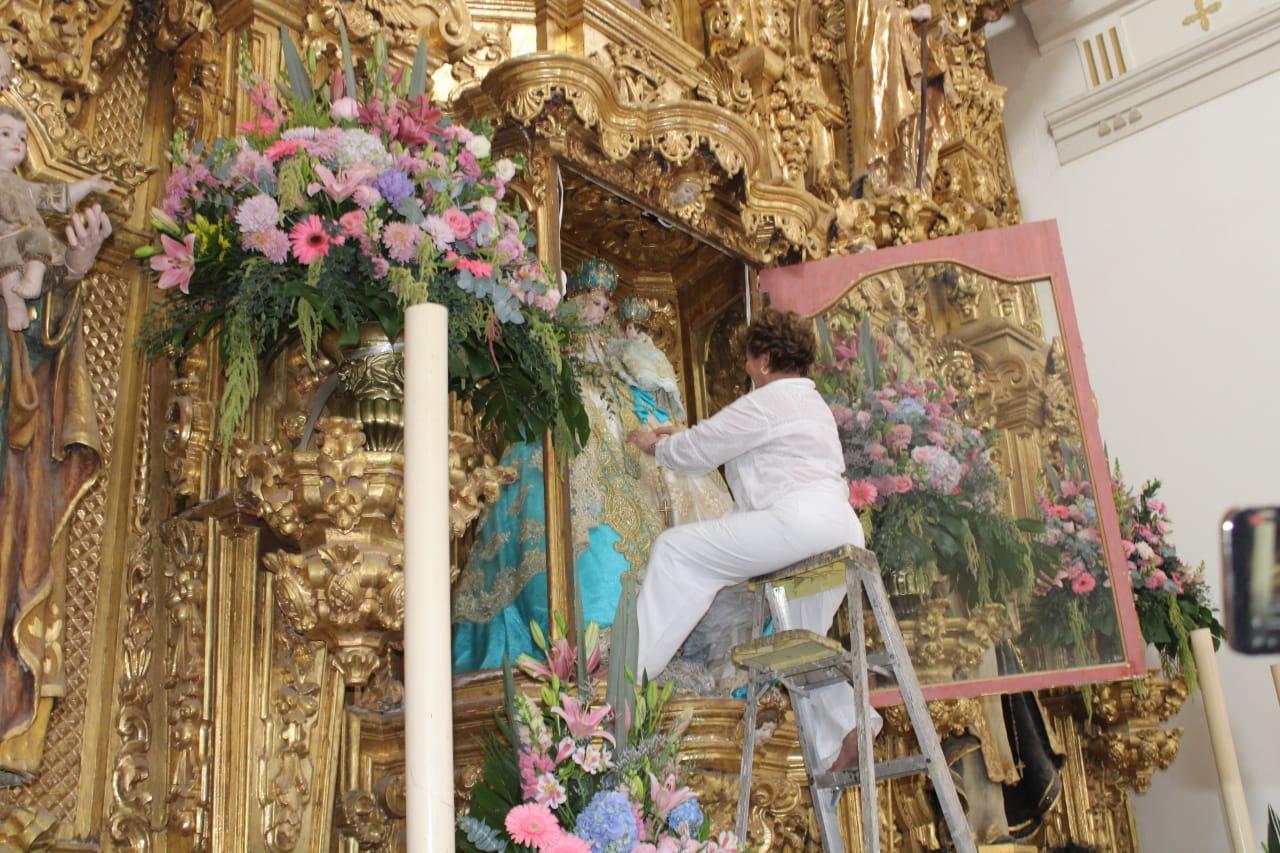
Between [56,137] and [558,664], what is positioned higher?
[56,137]

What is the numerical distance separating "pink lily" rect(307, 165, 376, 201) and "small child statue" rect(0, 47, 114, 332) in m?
0.78

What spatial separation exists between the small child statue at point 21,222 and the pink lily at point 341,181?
2.57 feet

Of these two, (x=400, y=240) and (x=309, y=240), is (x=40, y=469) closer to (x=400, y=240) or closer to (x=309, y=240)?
(x=309, y=240)

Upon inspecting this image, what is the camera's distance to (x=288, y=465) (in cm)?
297

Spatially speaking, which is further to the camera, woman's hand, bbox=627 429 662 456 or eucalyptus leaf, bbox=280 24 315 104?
woman's hand, bbox=627 429 662 456

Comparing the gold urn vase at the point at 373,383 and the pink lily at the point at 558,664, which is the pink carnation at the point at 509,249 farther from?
the pink lily at the point at 558,664

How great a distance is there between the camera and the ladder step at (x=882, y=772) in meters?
3.16

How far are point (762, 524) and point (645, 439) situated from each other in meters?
0.61

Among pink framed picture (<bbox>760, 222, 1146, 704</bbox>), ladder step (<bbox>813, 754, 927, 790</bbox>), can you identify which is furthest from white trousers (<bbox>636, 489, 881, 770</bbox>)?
pink framed picture (<bbox>760, 222, 1146, 704</bbox>)

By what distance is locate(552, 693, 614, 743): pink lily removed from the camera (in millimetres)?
2561

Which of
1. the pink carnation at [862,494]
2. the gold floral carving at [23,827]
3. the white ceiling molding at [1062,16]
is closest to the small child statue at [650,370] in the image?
the pink carnation at [862,494]

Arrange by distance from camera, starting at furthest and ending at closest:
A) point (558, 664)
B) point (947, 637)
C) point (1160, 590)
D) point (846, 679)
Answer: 1. point (1160, 590)
2. point (947, 637)
3. point (846, 679)
4. point (558, 664)

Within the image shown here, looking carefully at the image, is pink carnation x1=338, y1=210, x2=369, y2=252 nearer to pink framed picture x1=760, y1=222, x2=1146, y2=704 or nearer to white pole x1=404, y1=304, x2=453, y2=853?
white pole x1=404, y1=304, x2=453, y2=853

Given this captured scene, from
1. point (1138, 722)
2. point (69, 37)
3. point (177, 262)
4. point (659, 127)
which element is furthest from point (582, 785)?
point (1138, 722)
